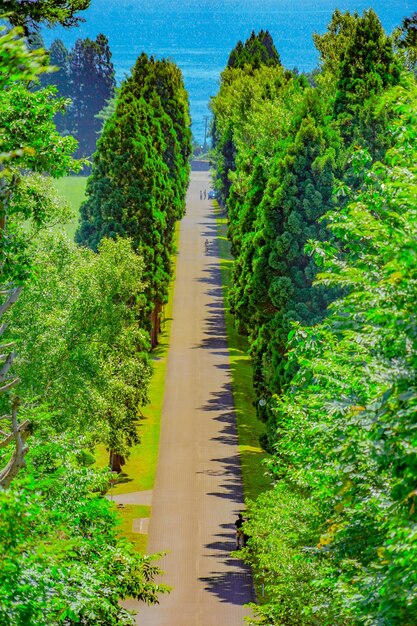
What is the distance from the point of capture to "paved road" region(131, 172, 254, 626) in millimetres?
38219

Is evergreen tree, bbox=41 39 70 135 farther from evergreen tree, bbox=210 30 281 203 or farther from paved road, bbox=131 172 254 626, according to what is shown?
paved road, bbox=131 172 254 626

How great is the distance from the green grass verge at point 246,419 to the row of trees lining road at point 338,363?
320 centimetres

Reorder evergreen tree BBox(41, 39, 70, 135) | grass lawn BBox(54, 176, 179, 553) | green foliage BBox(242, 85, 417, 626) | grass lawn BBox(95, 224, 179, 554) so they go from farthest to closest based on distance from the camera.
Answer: evergreen tree BBox(41, 39, 70, 135) < grass lawn BBox(54, 176, 179, 553) < grass lawn BBox(95, 224, 179, 554) < green foliage BBox(242, 85, 417, 626)

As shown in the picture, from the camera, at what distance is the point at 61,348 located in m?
33.2

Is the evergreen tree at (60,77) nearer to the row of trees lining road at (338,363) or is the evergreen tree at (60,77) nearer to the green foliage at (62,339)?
the row of trees lining road at (338,363)

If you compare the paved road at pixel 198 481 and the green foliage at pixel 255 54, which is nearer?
the paved road at pixel 198 481

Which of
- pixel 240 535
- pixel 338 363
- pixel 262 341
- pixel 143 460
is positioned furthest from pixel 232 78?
pixel 338 363

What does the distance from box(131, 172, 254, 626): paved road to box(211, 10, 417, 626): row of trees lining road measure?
2.20 m

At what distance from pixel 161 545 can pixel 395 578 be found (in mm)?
27890

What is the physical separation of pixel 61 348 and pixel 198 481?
1857 centimetres

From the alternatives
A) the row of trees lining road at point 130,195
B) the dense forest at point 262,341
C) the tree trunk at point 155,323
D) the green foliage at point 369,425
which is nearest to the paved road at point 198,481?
the tree trunk at point 155,323

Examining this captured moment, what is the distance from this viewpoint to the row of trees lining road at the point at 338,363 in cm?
1638

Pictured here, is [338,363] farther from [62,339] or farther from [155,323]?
[155,323]

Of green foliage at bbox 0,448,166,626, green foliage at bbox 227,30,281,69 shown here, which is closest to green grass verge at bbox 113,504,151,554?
green foliage at bbox 0,448,166,626
